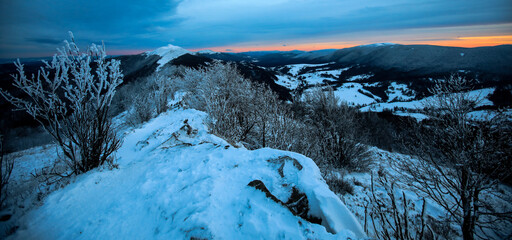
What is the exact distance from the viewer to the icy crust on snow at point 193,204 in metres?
2.72

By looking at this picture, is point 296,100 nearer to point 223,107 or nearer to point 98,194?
point 223,107

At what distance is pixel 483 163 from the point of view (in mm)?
6004

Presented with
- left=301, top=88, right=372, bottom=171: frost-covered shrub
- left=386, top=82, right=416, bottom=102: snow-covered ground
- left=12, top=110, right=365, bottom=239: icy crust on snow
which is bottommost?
left=386, top=82, right=416, bottom=102: snow-covered ground

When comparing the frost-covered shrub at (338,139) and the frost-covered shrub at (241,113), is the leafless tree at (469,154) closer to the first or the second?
the frost-covered shrub at (338,139)

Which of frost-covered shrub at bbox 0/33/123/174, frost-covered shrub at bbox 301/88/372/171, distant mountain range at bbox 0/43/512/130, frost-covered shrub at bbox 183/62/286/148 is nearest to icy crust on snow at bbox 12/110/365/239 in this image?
frost-covered shrub at bbox 0/33/123/174

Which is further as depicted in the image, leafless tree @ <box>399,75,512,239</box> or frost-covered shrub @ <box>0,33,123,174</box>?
leafless tree @ <box>399,75,512,239</box>

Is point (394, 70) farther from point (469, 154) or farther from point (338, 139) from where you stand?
point (469, 154)

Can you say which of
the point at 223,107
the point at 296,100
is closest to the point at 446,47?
the point at 296,100

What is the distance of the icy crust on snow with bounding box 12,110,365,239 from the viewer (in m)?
2.72

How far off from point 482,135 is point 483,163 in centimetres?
112

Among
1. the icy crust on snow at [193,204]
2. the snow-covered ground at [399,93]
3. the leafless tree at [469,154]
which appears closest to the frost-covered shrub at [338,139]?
the leafless tree at [469,154]

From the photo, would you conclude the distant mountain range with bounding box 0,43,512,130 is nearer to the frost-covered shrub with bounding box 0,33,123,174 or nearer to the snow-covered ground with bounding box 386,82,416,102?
the snow-covered ground with bounding box 386,82,416,102

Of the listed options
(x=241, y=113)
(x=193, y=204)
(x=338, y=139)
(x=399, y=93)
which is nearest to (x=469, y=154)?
(x=338, y=139)

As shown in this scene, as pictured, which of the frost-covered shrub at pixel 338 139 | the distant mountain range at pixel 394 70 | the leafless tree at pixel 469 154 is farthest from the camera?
the distant mountain range at pixel 394 70
